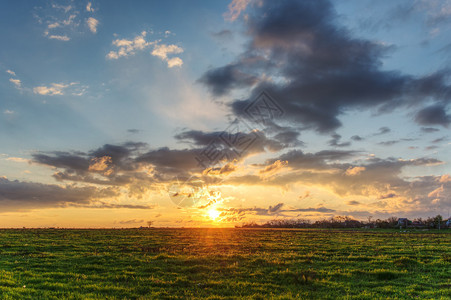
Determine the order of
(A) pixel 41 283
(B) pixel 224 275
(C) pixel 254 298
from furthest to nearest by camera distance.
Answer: (B) pixel 224 275 → (A) pixel 41 283 → (C) pixel 254 298

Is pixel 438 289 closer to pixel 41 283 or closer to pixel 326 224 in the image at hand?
pixel 41 283

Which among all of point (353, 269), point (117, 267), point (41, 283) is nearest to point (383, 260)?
point (353, 269)

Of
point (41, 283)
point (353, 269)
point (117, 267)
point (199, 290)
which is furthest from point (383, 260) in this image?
point (41, 283)

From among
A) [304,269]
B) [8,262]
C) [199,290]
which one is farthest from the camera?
[8,262]

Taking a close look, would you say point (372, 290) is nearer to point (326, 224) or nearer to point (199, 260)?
point (199, 260)

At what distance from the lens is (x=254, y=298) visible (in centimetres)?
1436

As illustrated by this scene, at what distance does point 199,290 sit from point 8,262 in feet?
56.8

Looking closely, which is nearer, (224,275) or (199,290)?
(199,290)

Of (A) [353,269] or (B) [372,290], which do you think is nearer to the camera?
(B) [372,290]

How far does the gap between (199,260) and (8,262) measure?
588 inches

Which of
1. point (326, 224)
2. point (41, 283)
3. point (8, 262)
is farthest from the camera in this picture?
A: point (326, 224)

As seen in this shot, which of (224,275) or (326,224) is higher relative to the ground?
(224,275)

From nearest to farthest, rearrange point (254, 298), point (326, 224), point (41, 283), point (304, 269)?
1. point (254, 298)
2. point (41, 283)
3. point (304, 269)
4. point (326, 224)

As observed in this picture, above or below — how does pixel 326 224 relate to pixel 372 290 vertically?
below
